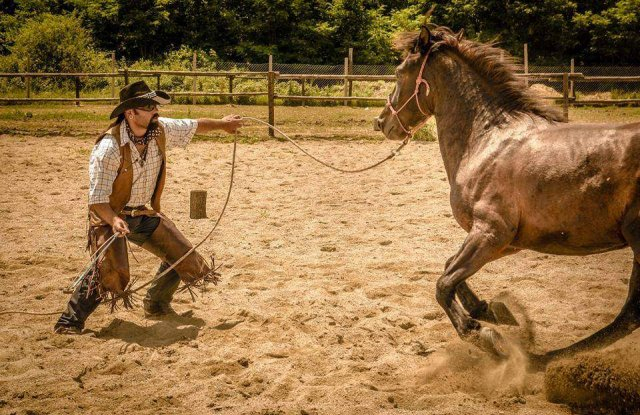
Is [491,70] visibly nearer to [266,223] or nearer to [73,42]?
[266,223]

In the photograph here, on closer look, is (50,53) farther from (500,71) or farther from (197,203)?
(500,71)

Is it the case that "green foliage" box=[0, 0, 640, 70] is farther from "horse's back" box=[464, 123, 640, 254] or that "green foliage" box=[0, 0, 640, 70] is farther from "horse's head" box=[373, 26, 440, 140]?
"horse's back" box=[464, 123, 640, 254]

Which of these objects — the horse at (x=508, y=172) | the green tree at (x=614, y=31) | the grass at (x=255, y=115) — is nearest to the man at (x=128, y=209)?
the horse at (x=508, y=172)

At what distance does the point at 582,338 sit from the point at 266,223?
3.97 m

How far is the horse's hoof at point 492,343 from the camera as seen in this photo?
13.8 ft

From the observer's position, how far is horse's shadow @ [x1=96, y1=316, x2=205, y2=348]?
15.5ft

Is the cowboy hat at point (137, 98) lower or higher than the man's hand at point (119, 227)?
higher

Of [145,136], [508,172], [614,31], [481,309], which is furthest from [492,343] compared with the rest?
[614,31]

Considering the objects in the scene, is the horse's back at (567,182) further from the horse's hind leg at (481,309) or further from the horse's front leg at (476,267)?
the horse's hind leg at (481,309)

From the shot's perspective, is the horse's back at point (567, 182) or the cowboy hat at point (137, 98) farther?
the cowboy hat at point (137, 98)

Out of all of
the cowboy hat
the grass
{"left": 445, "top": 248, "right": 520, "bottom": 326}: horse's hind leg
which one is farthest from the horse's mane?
the grass

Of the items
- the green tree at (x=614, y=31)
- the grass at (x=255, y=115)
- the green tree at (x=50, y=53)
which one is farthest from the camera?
the green tree at (x=614, y=31)

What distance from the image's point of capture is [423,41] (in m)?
4.89

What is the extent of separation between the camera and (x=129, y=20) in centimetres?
3503
